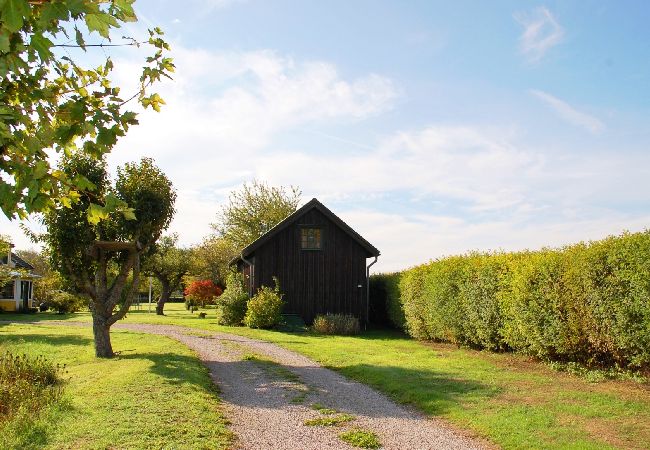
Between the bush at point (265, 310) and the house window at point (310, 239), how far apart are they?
3.37 meters

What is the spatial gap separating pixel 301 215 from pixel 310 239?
134 centimetres

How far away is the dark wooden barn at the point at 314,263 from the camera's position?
27391 millimetres

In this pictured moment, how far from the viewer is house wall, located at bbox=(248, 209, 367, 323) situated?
27.4 meters

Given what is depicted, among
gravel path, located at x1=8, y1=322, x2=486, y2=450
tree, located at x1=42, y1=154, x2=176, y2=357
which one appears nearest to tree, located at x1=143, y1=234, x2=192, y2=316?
tree, located at x1=42, y1=154, x2=176, y2=357

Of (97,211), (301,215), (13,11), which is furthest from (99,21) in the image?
(301,215)

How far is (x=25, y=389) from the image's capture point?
10.2m

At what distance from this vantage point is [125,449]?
6.76 metres

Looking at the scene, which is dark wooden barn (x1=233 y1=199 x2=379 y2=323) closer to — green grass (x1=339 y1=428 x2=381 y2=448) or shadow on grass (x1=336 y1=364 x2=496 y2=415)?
shadow on grass (x1=336 y1=364 x2=496 y2=415)

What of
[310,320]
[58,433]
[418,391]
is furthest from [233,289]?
[58,433]

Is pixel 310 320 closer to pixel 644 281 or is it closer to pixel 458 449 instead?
pixel 644 281

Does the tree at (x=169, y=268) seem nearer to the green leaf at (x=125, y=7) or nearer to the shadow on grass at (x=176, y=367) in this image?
the shadow on grass at (x=176, y=367)

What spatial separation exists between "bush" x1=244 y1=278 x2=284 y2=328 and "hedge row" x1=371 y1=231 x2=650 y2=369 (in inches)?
307

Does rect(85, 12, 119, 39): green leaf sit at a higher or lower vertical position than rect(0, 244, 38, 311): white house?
higher

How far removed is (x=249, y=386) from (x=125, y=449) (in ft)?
15.9
